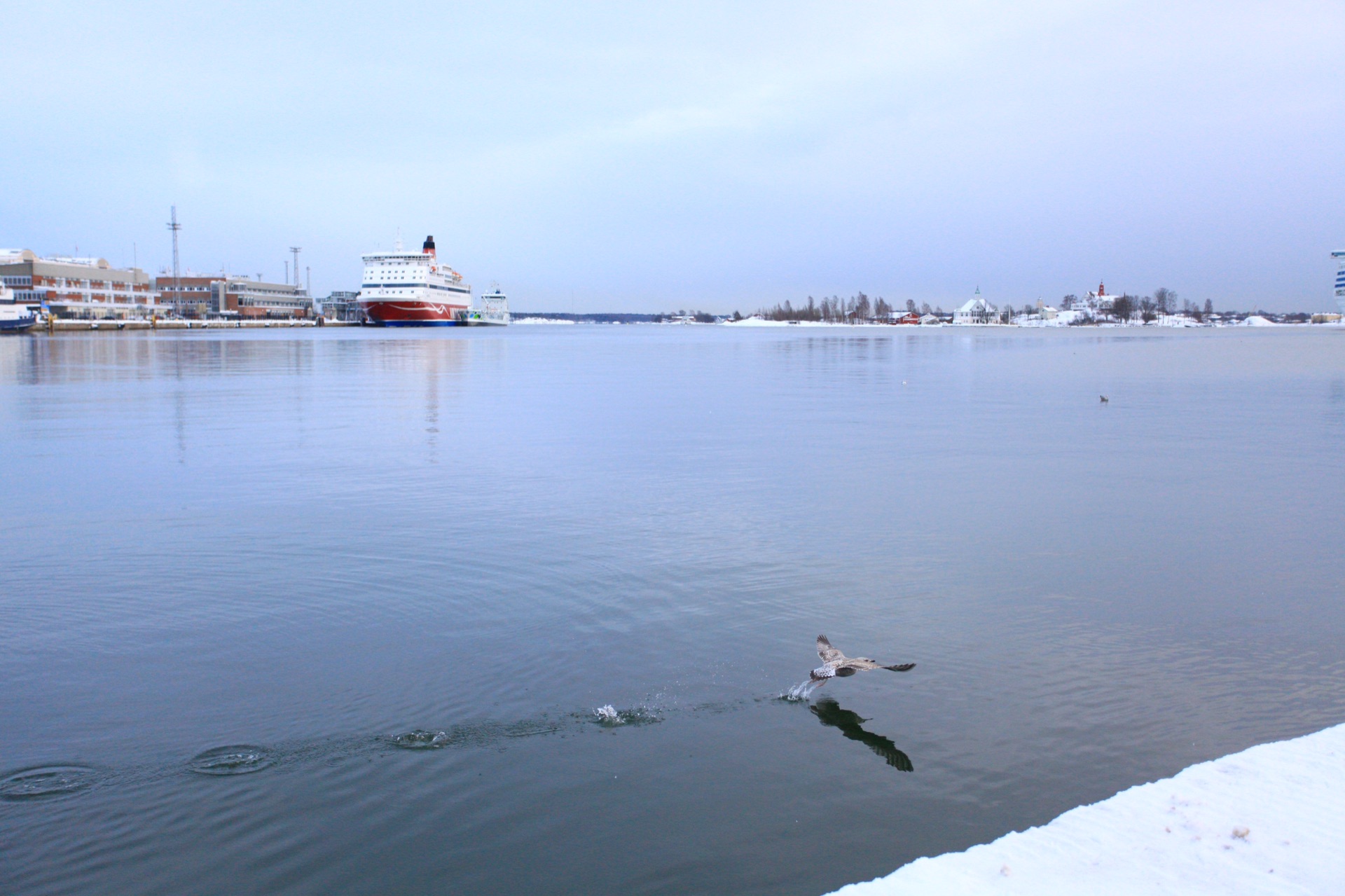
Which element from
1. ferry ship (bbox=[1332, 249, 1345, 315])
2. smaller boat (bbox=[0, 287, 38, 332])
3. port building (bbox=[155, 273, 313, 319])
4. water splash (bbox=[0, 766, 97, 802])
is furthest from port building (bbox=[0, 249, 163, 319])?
ferry ship (bbox=[1332, 249, 1345, 315])

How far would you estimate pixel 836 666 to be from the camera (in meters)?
6.37

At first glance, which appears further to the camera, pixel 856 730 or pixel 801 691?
pixel 801 691

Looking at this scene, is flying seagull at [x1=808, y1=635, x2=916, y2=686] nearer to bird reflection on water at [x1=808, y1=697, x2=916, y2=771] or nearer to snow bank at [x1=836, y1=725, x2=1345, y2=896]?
bird reflection on water at [x1=808, y1=697, x2=916, y2=771]

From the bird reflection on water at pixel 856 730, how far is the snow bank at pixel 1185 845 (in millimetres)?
1149

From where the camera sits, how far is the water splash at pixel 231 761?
5.41 meters

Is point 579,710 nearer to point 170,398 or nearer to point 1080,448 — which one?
point 1080,448

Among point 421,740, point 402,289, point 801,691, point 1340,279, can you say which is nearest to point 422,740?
point 421,740

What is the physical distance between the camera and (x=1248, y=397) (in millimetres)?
27438

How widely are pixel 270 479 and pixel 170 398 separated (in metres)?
13.3

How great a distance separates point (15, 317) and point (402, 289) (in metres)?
46.7

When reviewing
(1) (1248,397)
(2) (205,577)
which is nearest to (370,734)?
(2) (205,577)

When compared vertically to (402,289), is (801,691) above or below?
below

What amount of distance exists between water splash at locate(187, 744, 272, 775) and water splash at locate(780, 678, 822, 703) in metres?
3.24

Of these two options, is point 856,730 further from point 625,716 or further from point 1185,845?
point 1185,845
